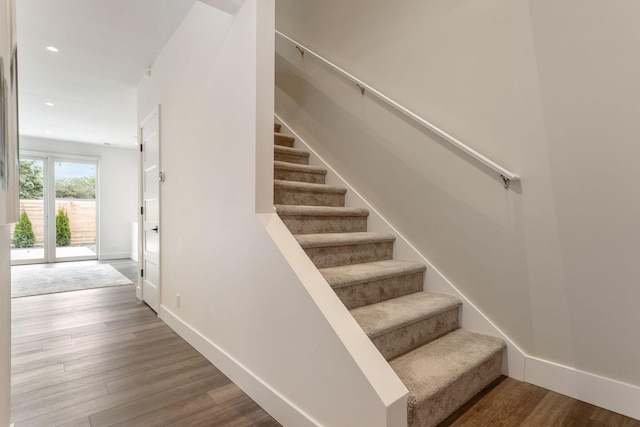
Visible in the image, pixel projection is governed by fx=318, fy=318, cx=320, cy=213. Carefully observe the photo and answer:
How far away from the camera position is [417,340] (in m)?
1.89

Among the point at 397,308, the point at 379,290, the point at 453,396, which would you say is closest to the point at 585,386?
the point at 453,396

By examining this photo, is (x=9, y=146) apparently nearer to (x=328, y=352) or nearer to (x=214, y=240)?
(x=214, y=240)

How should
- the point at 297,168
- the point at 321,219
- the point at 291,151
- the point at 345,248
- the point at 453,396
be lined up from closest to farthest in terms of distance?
the point at 453,396 < the point at 345,248 < the point at 321,219 < the point at 297,168 < the point at 291,151

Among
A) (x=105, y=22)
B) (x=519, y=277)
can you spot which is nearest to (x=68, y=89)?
(x=105, y=22)

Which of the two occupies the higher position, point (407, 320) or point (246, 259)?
point (246, 259)

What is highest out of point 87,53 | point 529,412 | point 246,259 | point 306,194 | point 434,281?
point 87,53

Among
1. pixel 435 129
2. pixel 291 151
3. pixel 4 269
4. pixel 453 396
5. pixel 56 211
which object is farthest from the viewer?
pixel 56 211

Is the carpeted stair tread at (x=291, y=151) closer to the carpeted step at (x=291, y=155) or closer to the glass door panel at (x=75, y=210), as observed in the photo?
the carpeted step at (x=291, y=155)

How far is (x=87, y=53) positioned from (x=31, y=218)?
5.42 meters

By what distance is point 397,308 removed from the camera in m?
1.96

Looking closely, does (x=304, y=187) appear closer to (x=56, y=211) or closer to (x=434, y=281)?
(x=434, y=281)

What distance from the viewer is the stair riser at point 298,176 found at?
2.80 m

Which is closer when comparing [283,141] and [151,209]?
[283,141]

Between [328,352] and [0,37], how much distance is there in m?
1.65
